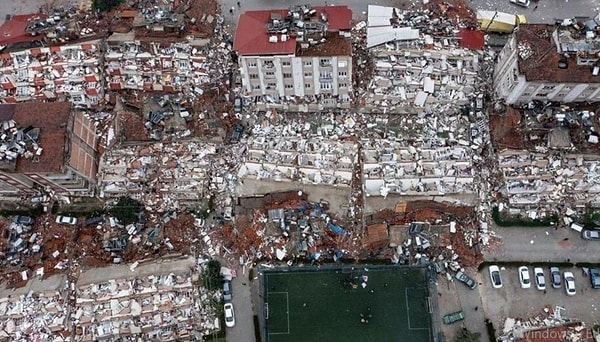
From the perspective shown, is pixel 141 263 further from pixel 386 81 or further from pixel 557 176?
pixel 557 176

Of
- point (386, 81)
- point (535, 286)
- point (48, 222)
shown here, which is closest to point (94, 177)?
point (48, 222)

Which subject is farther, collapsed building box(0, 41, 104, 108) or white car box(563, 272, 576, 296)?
collapsed building box(0, 41, 104, 108)

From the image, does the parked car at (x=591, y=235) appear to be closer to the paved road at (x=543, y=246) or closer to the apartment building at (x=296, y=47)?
the paved road at (x=543, y=246)

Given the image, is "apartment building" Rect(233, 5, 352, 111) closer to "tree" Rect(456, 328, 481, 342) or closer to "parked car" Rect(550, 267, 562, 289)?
"tree" Rect(456, 328, 481, 342)

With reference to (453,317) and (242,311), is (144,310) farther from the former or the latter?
(453,317)

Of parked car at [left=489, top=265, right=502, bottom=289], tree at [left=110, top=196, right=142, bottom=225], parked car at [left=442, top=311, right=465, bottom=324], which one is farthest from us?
tree at [left=110, top=196, right=142, bottom=225]

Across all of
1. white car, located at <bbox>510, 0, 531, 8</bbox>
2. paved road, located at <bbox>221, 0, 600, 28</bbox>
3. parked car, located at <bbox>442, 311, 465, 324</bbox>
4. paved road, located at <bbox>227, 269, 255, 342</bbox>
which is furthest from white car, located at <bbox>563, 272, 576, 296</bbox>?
white car, located at <bbox>510, 0, 531, 8</bbox>
